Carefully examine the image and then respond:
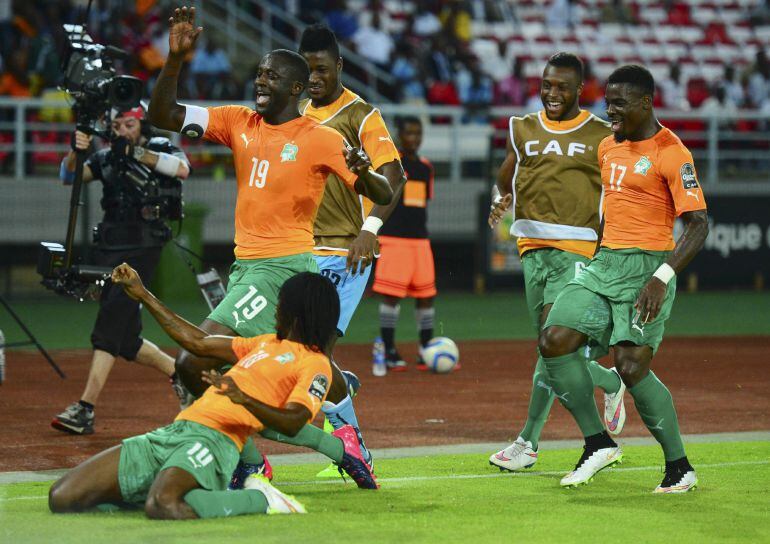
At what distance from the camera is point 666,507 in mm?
7285

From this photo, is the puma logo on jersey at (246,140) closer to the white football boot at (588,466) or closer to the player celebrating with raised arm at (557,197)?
the player celebrating with raised arm at (557,197)

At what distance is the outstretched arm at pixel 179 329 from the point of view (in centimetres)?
657

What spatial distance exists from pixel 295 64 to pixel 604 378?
2.82 meters

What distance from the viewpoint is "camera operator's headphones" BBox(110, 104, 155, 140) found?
1016 cm

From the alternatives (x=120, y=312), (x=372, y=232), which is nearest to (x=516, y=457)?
(x=372, y=232)

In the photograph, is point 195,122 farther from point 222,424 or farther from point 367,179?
point 222,424

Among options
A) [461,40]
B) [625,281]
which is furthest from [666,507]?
[461,40]

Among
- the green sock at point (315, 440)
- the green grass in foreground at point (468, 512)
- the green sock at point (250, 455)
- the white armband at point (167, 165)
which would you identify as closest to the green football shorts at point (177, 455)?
the green grass in foreground at point (468, 512)

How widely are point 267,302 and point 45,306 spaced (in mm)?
12219

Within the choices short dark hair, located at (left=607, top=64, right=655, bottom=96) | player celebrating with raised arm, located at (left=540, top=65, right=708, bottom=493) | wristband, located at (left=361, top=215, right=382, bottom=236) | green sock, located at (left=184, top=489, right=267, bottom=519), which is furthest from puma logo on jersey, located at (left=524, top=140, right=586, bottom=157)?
green sock, located at (left=184, top=489, right=267, bottom=519)

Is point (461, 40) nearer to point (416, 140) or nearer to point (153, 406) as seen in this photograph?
point (416, 140)

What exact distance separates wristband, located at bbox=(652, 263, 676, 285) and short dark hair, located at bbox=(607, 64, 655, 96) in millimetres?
1060

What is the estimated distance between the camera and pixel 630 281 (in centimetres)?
786

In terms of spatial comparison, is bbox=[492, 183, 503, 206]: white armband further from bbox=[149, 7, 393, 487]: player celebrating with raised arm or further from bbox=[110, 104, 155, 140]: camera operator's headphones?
bbox=[110, 104, 155, 140]: camera operator's headphones
